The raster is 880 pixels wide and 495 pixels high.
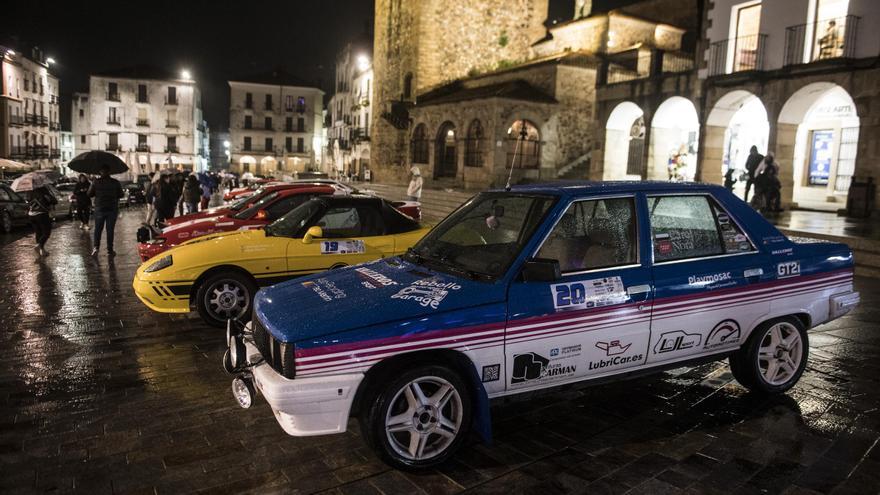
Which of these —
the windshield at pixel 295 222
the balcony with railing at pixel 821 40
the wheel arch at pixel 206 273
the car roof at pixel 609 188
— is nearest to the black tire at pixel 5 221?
the windshield at pixel 295 222

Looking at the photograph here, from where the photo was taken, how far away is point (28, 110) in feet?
178

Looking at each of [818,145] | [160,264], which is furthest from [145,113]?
[160,264]

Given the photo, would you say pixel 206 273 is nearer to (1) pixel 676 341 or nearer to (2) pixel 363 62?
(1) pixel 676 341

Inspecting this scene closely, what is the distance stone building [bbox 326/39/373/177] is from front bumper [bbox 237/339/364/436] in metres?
45.0

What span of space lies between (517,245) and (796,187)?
21.0m

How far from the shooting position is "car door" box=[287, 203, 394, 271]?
726 centimetres

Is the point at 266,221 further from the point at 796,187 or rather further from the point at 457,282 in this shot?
the point at 796,187

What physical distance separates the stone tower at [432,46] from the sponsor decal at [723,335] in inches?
1321

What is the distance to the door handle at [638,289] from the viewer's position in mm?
4069

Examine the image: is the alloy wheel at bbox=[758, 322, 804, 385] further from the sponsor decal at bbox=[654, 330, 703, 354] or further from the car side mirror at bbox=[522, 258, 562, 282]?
the car side mirror at bbox=[522, 258, 562, 282]

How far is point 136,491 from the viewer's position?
3.35 meters

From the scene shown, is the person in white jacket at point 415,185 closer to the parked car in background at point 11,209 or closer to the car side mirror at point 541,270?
the parked car in background at point 11,209

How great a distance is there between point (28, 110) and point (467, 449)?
211ft

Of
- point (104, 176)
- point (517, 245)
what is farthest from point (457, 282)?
point (104, 176)
